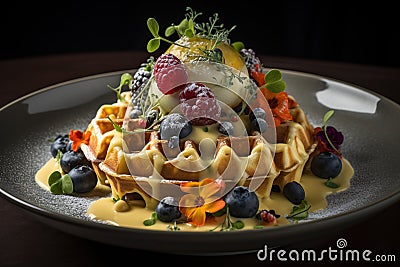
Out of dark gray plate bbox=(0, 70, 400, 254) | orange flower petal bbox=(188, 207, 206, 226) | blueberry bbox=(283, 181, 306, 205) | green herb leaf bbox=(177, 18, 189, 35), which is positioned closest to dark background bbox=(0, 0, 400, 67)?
dark gray plate bbox=(0, 70, 400, 254)

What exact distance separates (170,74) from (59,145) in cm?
65

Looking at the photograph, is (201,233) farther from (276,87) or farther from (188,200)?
(276,87)

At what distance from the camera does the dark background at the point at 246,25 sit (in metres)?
5.08

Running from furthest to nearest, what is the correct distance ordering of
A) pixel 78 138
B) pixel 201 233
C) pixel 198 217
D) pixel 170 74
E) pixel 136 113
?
pixel 78 138
pixel 136 113
pixel 170 74
pixel 198 217
pixel 201 233

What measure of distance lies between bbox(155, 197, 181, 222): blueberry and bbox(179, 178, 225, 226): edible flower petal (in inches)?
0.8

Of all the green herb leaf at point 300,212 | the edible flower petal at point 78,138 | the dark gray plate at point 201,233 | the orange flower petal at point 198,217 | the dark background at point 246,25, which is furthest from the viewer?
the dark background at point 246,25

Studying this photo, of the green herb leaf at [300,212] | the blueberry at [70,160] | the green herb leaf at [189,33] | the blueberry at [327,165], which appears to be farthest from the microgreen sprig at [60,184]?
the blueberry at [327,165]

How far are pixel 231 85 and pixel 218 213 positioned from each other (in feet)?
1.75

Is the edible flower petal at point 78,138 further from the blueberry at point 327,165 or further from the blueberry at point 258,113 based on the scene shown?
the blueberry at point 327,165

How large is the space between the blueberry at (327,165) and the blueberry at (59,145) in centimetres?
102

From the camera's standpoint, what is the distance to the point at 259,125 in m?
2.55

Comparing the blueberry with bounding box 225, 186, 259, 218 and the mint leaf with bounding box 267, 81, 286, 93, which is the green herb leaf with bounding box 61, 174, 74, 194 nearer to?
the blueberry with bounding box 225, 186, 259, 218

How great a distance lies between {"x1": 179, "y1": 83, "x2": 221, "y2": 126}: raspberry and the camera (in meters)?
2.40

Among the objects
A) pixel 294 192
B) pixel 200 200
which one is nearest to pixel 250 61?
pixel 294 192
